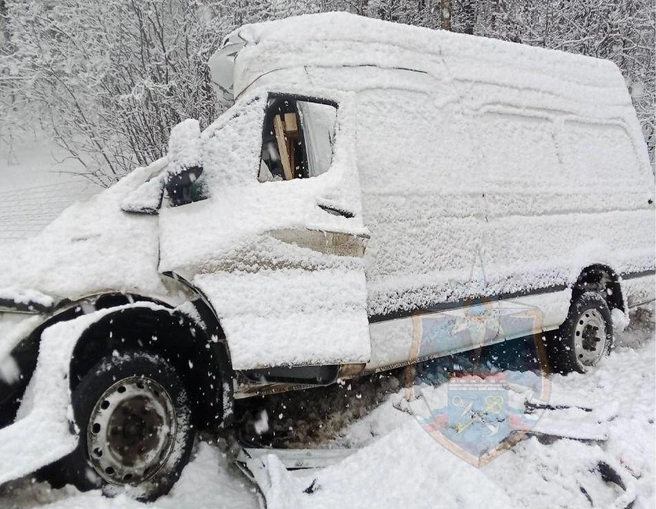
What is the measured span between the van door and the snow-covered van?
11 millimetres

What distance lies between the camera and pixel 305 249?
2.95 meters

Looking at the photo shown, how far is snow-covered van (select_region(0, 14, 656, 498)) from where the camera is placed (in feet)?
8.13

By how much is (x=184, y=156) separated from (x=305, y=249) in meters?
0.80

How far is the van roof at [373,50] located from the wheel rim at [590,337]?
2.32 meters

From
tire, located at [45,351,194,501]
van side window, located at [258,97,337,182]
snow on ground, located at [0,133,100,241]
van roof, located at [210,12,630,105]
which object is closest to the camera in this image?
tire, located at [45,351,194,501]

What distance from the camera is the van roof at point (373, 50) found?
3.66 metres

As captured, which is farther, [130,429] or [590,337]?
[590,337]

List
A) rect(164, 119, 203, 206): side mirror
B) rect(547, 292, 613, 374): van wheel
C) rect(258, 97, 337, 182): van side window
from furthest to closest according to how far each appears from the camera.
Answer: rect(547, 292, 613, 374): van wheel < rect(258, 97, 337, 182): van side window < rect(164, 119, 203, 206): side mirror

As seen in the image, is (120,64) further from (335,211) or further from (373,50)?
(335,211)

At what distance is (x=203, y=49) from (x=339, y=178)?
8.86 metres

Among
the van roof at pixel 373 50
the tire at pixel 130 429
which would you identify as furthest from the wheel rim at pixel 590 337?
the tire at pixel 130 429

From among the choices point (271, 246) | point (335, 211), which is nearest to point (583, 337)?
point (335, 211)

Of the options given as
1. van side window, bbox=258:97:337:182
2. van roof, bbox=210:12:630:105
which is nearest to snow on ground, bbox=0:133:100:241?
van roof, bbox=210:12:630:105

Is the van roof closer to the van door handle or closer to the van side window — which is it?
the van side window
